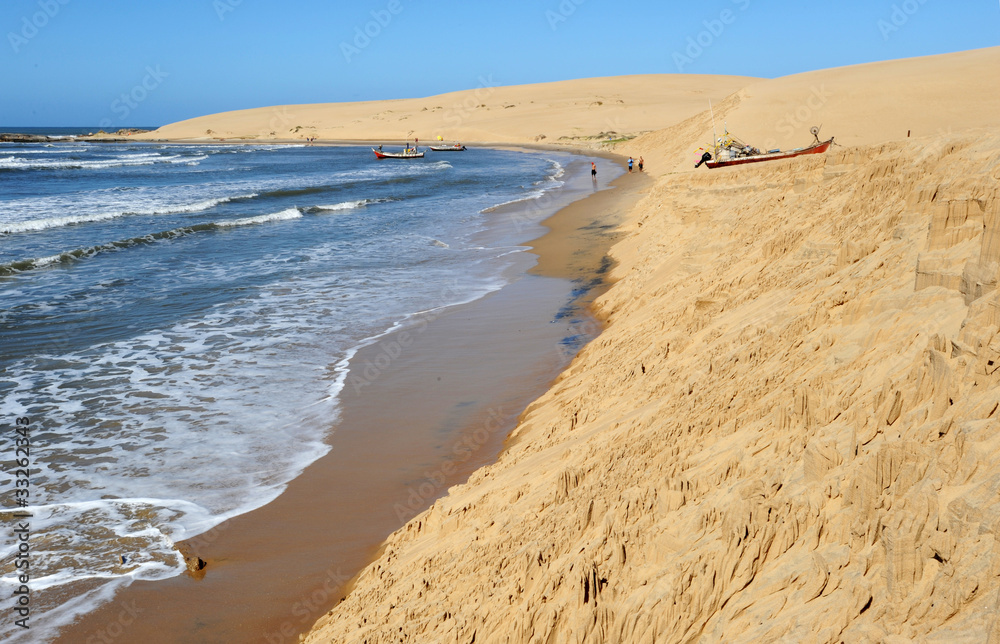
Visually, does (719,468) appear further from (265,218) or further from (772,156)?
(265,218)

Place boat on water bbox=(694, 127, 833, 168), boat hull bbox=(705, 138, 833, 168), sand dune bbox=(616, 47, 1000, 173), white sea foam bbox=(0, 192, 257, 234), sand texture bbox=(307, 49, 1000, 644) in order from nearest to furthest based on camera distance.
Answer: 1. sand texture bbox=(307, 49, 1000, 644)
2. boat hull bbox=(705, 138, 833, 168)
3. boat on water bbox=(694, 127, 833, 168)
4. sand dune bbox=(616, 47, 1000, 173)
5. white sea foam bbox=(0, 192, 257, 234)

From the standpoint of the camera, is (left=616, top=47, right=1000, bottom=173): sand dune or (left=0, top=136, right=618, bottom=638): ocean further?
(left=616, top=47, right=1000, bottom=173): sand dune

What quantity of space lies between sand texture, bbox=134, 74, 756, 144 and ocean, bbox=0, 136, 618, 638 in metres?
50.8

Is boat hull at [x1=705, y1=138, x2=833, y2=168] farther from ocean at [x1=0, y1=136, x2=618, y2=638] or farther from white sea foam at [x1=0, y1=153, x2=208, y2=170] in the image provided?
white sea foam at [x1=0, y1=153, x2=208, y2=170]

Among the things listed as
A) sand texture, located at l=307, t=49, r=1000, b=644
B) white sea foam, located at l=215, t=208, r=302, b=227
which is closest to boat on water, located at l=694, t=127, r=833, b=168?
sand texture, located at l=307, t=49, r=1000, b=644

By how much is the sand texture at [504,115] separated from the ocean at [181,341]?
2002 inches

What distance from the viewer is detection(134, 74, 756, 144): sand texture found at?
276ft

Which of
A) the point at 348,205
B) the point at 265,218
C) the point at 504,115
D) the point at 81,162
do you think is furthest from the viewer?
the point at 504,115

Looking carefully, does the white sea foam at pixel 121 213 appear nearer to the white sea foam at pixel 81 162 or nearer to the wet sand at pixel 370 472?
the wet sand at pixel 370 472

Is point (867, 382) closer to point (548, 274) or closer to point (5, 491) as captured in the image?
point (5, 491)

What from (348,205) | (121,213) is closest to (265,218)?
(348,205)

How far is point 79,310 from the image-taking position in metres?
15.8

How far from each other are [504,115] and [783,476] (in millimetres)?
100746

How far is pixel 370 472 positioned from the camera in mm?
7988
